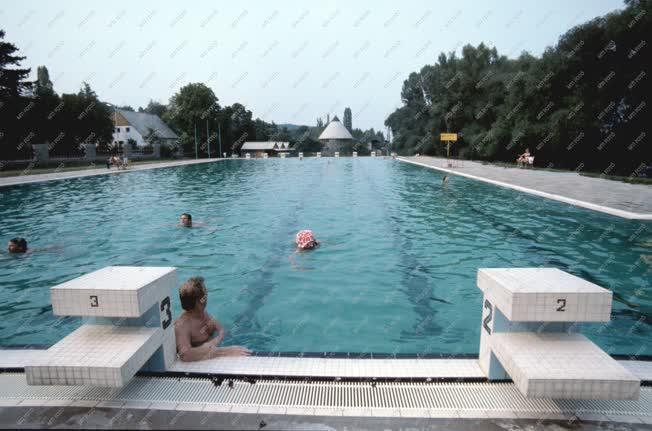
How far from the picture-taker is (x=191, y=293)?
14.0 ft

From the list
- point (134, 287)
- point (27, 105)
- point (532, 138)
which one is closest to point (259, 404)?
point (134, 287)

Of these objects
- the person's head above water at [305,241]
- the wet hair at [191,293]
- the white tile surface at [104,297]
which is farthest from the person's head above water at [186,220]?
the white tile surface at [104,297]

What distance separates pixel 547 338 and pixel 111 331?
336 cm

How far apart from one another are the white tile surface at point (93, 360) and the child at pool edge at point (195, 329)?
0.82 metres

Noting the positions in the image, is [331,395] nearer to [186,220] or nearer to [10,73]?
[186,220]

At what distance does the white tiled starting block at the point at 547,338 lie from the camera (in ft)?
8.49

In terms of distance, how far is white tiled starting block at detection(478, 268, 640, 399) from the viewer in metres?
2.59

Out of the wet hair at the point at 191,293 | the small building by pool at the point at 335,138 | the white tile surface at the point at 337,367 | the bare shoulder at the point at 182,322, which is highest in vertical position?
the small building by pool at the point at 335,138

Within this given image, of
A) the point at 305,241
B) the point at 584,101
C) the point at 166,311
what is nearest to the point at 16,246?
the point at 305,241

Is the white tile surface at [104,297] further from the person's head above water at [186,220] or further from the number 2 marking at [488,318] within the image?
the person's head above water at [186,220]

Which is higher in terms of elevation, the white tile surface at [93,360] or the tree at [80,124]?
the tree at [80,124]

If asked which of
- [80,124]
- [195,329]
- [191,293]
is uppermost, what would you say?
[80,124]

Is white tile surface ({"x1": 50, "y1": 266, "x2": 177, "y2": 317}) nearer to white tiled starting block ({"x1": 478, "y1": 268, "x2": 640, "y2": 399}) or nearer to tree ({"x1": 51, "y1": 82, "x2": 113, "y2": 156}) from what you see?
white tiled starting block ({"x1": 478, "y1": 268, "x2": 640, "y2": 399})

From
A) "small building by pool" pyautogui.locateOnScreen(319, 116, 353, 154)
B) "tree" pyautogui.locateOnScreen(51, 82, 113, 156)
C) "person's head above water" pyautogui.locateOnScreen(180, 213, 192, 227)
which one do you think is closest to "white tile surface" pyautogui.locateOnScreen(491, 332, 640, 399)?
"person's head above water" pyautogui.locateOnScreen(180, 213, 192, 227)
